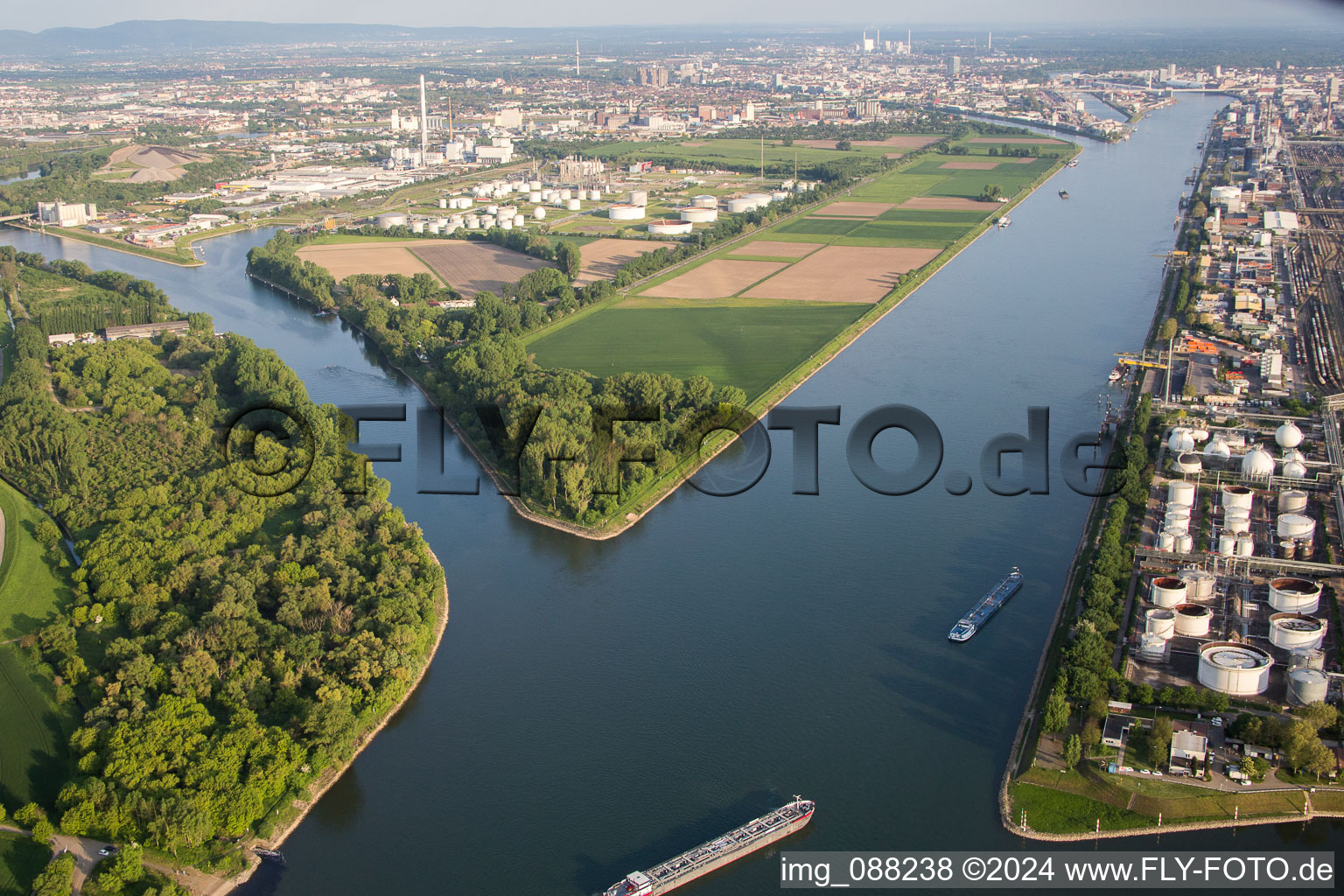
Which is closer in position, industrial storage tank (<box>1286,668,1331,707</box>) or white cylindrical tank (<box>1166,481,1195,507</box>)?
industrial storage tank (<box>1286,668,1331,707</box>)

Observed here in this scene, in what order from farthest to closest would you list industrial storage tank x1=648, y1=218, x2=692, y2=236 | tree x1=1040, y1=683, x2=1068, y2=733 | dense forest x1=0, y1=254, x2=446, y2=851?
industrial storage tank x1=648, y1=218, x2=692, y2=236, tree x1=1040, y1=683, x2=1068, y2=733, dense forest x1=0, y1=254, x2=446, y2=851

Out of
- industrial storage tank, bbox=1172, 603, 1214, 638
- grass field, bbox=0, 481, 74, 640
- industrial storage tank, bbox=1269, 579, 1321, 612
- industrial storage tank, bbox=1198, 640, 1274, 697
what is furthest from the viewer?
grass field, bbox=0, 481, 74, 640

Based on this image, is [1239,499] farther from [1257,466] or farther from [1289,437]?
[1289,437]

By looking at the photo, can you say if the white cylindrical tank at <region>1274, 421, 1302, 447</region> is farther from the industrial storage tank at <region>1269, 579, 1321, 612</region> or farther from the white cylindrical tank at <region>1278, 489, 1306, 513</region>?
the industrial storage tank at <region>1269, 579, 1321, 612</region>

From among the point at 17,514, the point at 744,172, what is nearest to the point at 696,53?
the point at 744,172

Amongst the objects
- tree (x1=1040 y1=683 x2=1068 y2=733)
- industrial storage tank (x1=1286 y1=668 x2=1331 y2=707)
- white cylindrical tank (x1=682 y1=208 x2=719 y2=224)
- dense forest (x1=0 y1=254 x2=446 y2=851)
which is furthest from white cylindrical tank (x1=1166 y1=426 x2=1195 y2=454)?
white cylindrical tank (x1=682 y1=208 x2=719 y2=224)

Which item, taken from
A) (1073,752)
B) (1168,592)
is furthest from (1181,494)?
(1073,752)

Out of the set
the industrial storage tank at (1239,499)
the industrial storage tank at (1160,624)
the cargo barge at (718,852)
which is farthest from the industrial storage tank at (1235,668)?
the cargo barge at (718,852)
